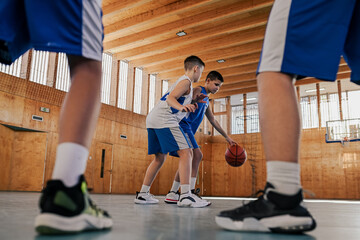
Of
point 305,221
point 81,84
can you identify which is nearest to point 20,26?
point 81,84

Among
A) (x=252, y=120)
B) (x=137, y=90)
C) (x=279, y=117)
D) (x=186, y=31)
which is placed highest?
(x=186, y=31)

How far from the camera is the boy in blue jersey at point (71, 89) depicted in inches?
41.6

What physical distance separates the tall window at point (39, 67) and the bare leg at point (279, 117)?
10165mm

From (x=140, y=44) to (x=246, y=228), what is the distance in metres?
11.5

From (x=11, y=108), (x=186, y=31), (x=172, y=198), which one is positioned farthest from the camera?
(x=186, y=31)

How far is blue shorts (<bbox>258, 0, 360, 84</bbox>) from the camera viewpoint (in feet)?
4.18

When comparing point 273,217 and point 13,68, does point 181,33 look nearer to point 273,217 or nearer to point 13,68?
point 13,68

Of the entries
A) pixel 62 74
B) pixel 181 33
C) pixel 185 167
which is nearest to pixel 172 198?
pixel 185 167

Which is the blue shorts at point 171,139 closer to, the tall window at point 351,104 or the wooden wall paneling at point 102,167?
the wooden wall paneling at point 102,167

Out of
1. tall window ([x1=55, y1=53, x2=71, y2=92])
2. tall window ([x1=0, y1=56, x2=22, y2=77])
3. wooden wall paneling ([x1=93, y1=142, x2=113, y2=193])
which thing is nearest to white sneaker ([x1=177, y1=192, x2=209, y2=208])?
tall window ([x1=0, y1=56, x2=22, y2=77])

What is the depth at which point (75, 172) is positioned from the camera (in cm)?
112

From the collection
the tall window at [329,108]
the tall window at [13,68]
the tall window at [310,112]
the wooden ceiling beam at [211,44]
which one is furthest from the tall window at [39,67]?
the tall window at [329,108]

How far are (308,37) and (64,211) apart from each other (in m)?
1.17

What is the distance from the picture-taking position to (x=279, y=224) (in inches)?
46.8
